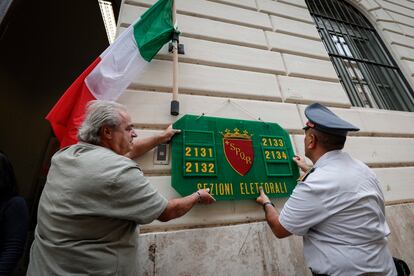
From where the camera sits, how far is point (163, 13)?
2.66 meters

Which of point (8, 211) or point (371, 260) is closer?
point (371, 260)

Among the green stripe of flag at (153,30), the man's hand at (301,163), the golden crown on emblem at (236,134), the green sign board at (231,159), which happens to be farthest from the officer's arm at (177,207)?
the green stripe of flag at (153,30)

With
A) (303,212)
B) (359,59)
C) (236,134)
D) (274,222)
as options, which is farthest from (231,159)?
(359,59)

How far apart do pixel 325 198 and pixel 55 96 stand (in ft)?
24.2

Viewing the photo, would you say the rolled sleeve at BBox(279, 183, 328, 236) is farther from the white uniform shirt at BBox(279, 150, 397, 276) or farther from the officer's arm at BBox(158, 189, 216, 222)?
the officer's arm at BBox(158, 189, 216, 222)

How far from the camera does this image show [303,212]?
4.87ft

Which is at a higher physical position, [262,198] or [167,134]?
[167,134]

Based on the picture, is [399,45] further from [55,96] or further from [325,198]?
[55,96]

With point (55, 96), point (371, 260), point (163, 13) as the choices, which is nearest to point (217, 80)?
point (163, 13)

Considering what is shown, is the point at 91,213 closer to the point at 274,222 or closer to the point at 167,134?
the point at 167,134

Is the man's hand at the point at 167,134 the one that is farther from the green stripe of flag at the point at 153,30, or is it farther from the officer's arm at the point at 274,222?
the officer's arm at the point at 274,222

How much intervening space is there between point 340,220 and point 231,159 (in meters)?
1.10

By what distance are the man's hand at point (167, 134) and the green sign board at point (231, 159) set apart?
5cm

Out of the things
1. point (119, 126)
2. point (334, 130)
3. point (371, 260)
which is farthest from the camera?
point (334, 130)
